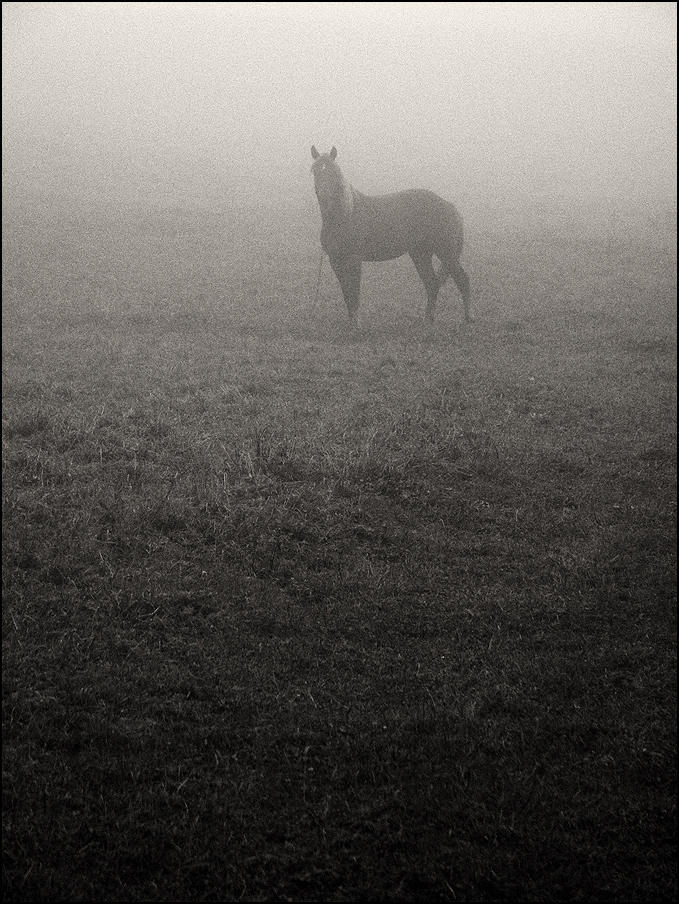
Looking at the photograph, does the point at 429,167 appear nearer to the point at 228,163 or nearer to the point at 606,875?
the point at 228,163

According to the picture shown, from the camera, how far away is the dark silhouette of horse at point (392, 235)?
51.6 feet

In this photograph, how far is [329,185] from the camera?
14539 mm

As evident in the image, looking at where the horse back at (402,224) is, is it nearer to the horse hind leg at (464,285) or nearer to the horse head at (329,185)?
the horse hind leg at (464,285)

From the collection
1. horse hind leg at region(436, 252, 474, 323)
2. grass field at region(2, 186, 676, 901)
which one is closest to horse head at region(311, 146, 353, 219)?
horse hind leg at region(436, 252, 474, 323)

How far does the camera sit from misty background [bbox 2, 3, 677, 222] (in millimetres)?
32312

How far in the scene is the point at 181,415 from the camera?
30.7 ft

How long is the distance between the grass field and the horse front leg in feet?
13.9

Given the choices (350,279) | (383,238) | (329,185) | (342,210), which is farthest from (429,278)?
(329,185)

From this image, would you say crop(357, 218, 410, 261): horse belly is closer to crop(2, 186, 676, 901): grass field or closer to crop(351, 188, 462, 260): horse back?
crop(351, 188, 462, 260): horse back

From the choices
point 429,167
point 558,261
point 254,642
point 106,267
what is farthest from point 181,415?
point 429,167

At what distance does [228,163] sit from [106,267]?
638 inches

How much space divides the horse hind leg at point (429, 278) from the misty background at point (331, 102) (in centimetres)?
1398

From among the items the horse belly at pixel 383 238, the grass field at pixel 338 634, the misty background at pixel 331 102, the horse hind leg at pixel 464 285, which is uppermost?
the misty background at pixel 331 102

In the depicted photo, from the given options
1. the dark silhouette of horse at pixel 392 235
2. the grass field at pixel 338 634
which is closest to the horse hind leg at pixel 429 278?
the dark silhouette of horse at pixel 392 235
